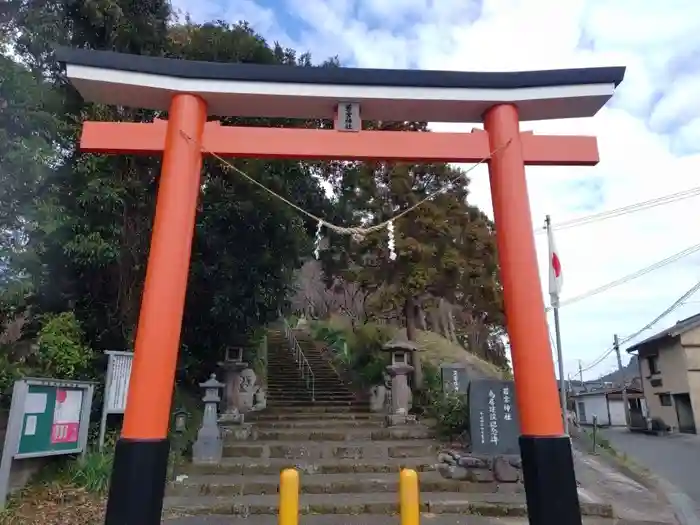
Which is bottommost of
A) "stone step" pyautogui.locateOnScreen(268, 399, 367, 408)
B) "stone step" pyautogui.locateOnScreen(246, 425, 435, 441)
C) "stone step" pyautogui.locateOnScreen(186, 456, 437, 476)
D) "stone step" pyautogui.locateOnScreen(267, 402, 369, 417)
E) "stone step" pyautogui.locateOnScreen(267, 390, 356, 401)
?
"stone step" pyautogui.locateOnScreen(186, 456, 437, 476)

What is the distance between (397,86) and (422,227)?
8305 millimetres

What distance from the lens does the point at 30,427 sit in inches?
253

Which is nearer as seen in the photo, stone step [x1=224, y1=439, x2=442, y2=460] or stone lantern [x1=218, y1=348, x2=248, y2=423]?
stone step [x1=224, y1=439, x2=442, y2=460]

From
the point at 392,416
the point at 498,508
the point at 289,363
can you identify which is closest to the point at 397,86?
the point at 498,508

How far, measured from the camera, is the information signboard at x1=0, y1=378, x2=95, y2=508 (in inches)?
242

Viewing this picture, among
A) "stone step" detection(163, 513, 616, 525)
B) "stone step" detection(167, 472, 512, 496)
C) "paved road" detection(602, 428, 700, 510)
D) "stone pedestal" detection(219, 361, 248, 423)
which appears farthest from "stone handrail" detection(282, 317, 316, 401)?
"paved road" detection(602, 428, 700, 510)

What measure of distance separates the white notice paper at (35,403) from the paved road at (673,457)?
9.94 metres

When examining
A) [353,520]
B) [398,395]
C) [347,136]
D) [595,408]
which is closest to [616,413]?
[595,408]

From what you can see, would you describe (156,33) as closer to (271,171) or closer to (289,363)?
(271,171)

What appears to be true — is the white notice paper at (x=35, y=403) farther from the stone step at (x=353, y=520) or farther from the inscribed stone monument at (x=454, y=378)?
the inscribed stone monument at (x=454, y=378)

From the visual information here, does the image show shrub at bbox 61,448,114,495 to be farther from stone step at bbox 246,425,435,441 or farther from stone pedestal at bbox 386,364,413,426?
stone pedestal at bbox 386,364,413,426

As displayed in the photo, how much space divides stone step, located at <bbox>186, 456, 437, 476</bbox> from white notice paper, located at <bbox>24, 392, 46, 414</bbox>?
2.98 m

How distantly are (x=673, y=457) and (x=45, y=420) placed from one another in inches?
647

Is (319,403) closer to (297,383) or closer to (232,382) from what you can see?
(297,383)
